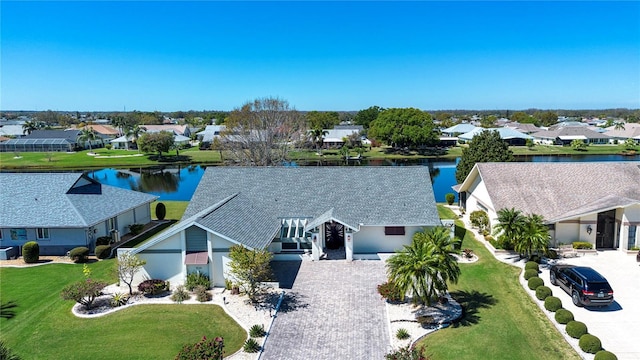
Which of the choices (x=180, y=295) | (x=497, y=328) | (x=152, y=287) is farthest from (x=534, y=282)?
(x=152, y=287)

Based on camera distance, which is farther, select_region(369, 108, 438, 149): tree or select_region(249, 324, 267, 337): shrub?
select_region(369, 108, 438, 149): tree

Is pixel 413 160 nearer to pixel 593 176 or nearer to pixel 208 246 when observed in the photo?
pixel 593 176

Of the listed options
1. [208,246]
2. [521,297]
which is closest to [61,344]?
[208,246]

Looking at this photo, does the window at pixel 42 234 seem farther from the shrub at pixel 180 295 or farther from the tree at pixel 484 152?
the tree at pixel 484 152

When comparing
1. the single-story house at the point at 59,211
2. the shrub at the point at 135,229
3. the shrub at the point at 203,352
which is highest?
the single-story house at the point at 59,211

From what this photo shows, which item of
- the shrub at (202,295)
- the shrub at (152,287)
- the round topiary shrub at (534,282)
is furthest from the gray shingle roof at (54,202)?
the round topiary shrub at (534,282)

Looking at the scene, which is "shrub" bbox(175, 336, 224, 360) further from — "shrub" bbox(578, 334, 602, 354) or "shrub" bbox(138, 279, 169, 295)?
"shrub" bbox(578, 334, 602, 354)

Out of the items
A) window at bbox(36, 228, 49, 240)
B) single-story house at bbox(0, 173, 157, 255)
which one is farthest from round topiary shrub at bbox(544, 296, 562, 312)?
window at bbox(36, 228, 49, 240)
